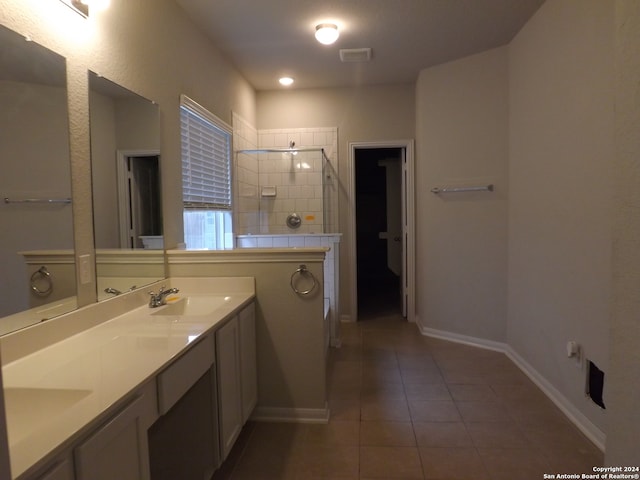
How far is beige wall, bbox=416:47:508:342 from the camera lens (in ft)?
11.2

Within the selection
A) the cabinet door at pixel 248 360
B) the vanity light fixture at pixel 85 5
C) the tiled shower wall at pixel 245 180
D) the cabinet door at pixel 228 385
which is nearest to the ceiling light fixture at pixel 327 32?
the tiled shower wall at pixel 245 180

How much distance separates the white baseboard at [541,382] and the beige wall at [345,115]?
122 centimetres

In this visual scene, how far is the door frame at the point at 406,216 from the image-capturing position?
4352mm

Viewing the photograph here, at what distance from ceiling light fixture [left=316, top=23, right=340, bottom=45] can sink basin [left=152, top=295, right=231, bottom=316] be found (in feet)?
6.98

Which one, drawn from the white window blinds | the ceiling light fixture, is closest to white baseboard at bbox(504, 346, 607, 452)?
the white window blinds

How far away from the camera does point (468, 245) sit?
11.9 ft

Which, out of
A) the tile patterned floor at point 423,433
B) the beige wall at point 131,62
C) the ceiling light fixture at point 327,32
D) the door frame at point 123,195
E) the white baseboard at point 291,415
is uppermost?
the ceiling light fixture at point 327,32

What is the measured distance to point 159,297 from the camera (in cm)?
209

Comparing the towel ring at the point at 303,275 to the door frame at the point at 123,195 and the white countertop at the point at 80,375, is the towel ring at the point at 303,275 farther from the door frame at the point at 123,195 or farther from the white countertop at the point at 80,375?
the door frame at the point at 123,195

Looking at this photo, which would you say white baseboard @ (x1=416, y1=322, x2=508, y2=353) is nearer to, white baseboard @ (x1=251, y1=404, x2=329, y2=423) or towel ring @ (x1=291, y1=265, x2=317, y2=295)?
white baseboard @ (x1=251, y1=404, x2=329, y2=423)

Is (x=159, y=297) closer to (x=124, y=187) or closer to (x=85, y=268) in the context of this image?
(x=85, y=268)

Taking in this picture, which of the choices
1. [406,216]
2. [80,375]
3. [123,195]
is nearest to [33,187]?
[123,195]

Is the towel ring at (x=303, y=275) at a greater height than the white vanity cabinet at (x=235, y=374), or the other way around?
the towel ring at (x=303, y=275)

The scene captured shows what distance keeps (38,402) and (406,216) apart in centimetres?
→ 389
